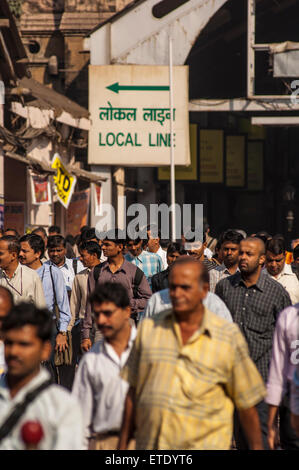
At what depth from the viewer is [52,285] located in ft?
30.0

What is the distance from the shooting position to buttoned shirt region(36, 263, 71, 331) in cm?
891

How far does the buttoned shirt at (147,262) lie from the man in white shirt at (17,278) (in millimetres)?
3281

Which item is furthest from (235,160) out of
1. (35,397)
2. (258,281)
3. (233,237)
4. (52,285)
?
(35,397)

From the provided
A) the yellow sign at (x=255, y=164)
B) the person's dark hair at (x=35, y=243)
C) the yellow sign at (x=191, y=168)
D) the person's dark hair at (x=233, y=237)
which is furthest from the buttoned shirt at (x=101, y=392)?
the yellow sign at (x=255, y=164)

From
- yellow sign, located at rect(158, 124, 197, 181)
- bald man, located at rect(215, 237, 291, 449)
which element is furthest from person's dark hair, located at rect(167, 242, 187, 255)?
yellow sign, located at rect(158, 124, 197, 181)

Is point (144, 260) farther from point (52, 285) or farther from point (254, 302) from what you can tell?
point (254, 302)

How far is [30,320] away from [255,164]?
3225 centimetres

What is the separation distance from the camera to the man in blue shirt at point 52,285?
29.0 feet

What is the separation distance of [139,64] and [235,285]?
21.2m

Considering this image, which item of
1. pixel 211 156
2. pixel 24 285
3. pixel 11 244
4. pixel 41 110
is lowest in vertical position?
pixel 24 285

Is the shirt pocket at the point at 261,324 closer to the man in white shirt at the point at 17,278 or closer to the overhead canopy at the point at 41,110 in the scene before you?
the man in white shirt at the point at 17,278

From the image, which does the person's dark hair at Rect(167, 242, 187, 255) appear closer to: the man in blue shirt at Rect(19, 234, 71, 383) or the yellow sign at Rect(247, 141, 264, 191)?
the man in blue shirt at Rect(19, 234, 71, 383)

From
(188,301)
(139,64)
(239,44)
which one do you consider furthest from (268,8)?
(188,301)
